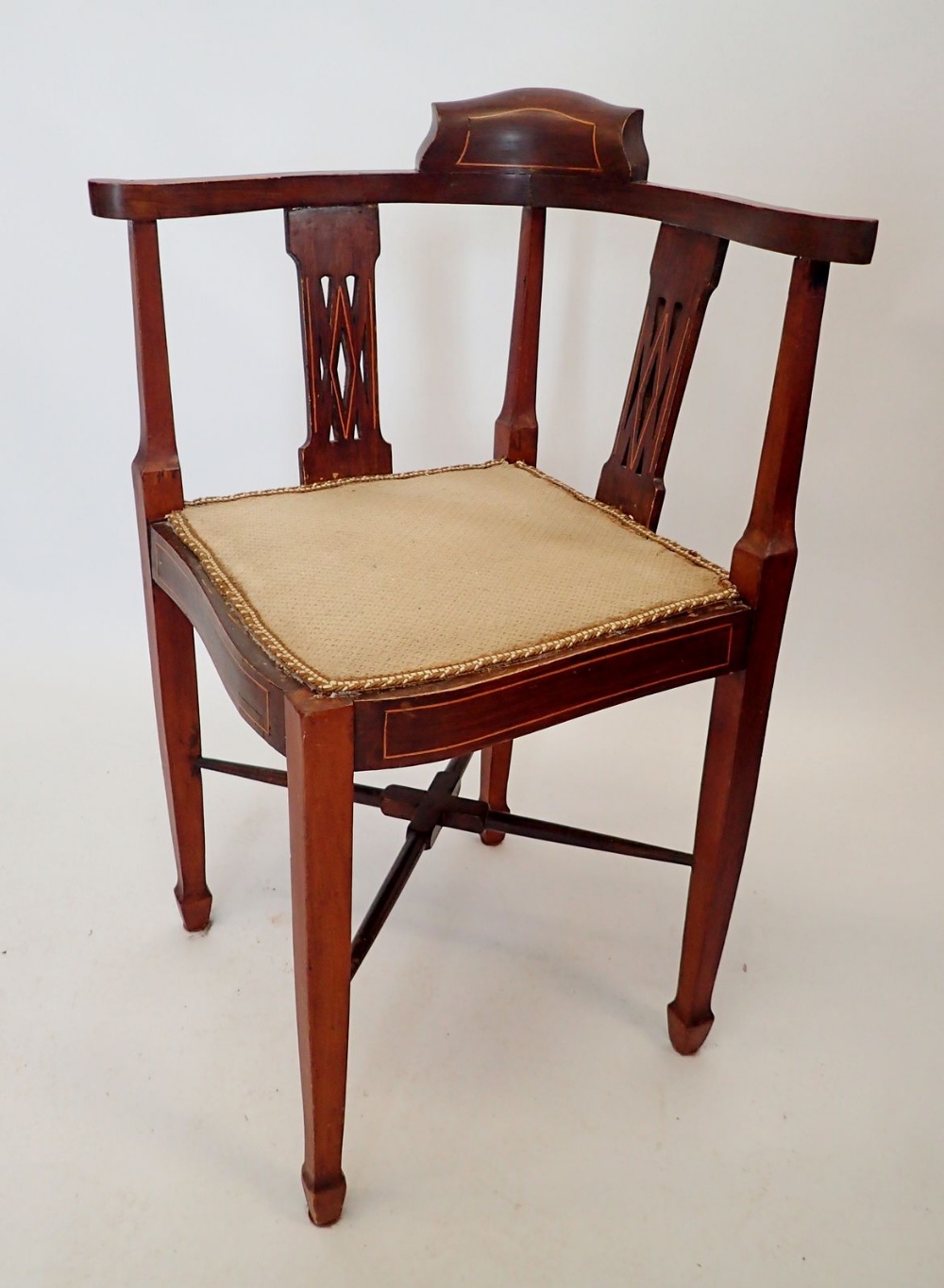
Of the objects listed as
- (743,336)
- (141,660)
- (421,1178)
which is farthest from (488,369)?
(421,1178)

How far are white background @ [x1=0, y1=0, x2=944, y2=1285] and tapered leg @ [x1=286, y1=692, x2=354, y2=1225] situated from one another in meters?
0.11

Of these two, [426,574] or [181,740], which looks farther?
[181,740]

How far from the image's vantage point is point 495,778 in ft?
5.77

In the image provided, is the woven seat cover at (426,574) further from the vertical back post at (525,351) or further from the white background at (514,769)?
the white background at (514,769)

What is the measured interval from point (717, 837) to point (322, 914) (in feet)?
1.47

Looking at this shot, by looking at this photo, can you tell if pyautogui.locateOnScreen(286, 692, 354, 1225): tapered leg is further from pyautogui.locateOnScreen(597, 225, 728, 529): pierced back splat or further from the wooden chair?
pyautogui.locateOnScreen(597, 225, 728, 529): pierced back splat

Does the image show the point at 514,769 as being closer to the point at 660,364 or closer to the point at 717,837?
the point at 717,837

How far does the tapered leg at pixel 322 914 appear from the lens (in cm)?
101

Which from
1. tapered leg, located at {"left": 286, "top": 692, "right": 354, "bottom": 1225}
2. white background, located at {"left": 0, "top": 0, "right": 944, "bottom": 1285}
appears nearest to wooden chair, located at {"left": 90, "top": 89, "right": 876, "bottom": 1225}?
tapered leg, located at {"left": 286, "top": 692, "right": 354, "bottom": 1225}

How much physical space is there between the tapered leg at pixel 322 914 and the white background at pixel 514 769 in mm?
109

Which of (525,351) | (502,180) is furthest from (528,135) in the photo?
(525,351)

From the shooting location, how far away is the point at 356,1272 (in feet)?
3.87

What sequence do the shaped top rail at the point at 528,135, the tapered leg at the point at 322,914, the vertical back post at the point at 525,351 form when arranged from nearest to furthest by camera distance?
the tapered leg at the point at 322,914, the shaped top rail at the point at 528,135, the vertical back post at the point at 525,351

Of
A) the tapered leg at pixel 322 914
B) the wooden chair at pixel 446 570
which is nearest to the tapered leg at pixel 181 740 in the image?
the wooden chair at pixel 446 570
